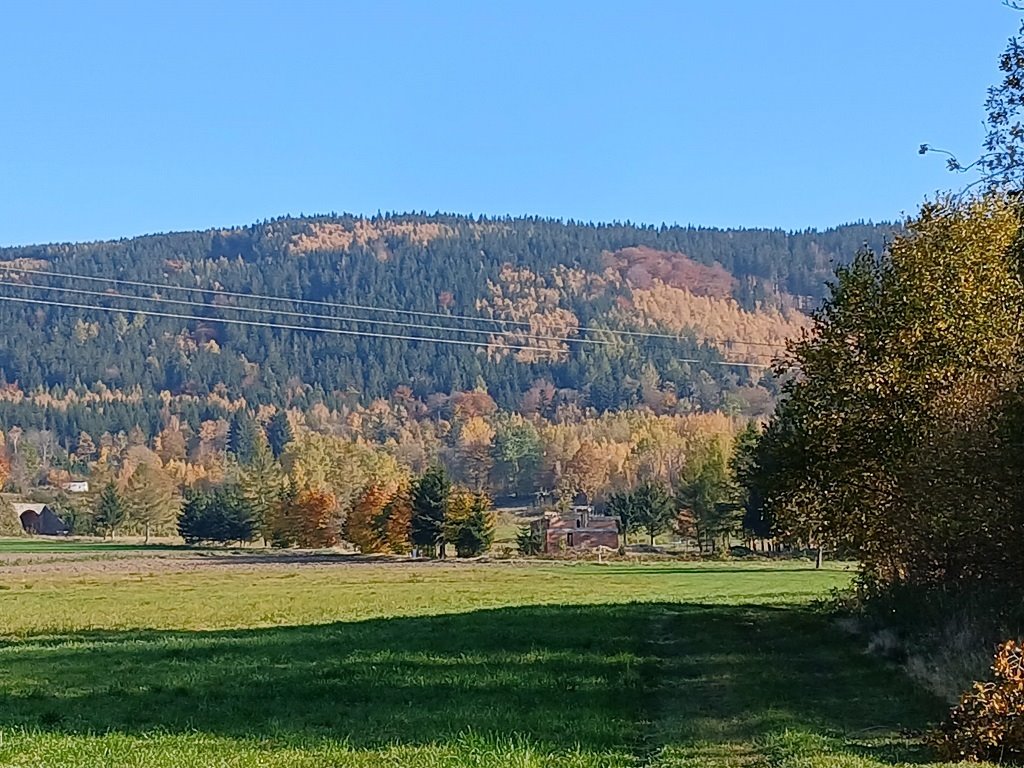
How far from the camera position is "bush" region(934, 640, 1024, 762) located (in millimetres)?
13438

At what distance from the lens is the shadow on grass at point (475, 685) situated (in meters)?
16.6

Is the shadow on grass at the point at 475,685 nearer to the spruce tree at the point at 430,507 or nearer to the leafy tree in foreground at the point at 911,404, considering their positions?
the leafy tree in foreground at the point at 911,404

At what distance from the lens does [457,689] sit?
2045 cm

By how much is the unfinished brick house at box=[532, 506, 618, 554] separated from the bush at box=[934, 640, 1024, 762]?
390 ft

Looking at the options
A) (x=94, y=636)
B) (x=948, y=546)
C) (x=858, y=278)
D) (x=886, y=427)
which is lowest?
(x=94, y=636)

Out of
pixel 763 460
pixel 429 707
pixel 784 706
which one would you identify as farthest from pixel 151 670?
pixel 763 460

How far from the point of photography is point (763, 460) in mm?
38062

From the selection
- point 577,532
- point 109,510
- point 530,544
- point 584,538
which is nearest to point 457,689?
point 530,544

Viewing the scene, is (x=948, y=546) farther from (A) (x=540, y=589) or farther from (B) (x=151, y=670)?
(A) (x=540, y=589)

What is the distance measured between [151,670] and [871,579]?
1782cm

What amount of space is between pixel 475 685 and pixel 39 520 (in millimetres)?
187526

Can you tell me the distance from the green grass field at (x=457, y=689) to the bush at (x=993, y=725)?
0.46 m

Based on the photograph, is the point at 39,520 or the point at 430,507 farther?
the point at 39,520

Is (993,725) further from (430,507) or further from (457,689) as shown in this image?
(430,507)
